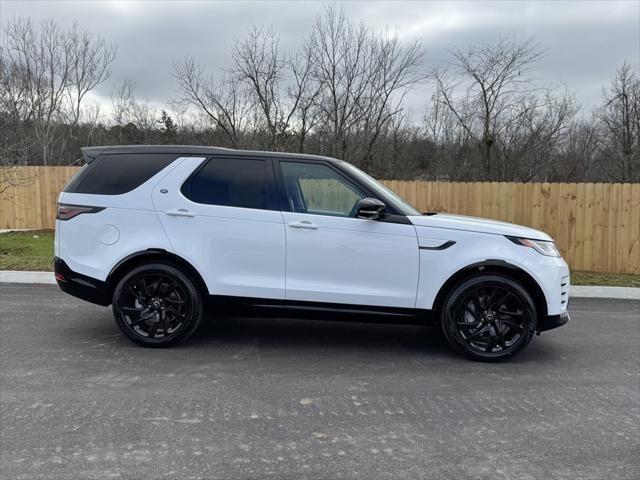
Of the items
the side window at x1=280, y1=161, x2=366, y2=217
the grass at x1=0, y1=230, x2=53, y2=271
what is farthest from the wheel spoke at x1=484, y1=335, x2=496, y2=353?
the grass at x1=0, y1=230, x2=53, y2=271

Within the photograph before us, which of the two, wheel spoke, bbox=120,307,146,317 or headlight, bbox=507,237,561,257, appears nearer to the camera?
headlight, bbox=507,237,561,257

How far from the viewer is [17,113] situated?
2462 centimetres

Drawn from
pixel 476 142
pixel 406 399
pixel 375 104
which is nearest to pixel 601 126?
pixel 476 142

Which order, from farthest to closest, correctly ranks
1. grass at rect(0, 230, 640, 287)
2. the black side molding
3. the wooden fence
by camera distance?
the wooden fence → grass at rect(0, 230, 640, 287) → the black side molding

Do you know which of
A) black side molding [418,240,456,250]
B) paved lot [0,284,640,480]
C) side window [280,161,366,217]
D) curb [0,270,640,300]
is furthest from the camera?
curb [0,270,640,300]

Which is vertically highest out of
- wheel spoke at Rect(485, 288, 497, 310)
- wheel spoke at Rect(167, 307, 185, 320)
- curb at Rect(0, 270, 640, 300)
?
wheel spoke at Rect(485, 288, 497, 310)

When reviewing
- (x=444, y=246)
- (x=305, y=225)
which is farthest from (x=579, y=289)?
(x=305, y=225)

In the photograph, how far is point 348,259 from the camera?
477cm

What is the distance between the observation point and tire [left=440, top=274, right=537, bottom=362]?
473 centimetres

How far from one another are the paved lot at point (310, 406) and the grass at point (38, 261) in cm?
406

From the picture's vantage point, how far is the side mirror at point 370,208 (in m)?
4.63

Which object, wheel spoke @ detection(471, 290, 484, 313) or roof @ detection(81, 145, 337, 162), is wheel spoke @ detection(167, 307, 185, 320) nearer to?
roof @ detection(81, 145, 337, 162)

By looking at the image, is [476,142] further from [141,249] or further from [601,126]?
[141,249]

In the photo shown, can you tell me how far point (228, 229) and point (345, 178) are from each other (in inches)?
48.4
